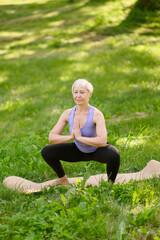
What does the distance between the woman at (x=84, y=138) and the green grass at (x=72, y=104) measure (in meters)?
0.36

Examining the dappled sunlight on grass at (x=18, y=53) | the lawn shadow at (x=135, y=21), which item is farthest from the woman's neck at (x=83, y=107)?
the lawn shadow at (x=135, y=21)

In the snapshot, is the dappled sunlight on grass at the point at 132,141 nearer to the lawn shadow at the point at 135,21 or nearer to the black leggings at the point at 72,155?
the black leggings at the point at 72,155

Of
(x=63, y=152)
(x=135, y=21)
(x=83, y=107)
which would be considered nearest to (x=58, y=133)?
(x=63, y=152)

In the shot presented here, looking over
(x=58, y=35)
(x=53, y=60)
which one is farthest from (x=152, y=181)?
(x=58, y=35)

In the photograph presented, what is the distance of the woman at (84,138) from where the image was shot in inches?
151

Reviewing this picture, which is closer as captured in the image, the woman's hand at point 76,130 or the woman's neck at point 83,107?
the woman's hand at point 76,130

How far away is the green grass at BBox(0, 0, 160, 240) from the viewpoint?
323 centimetres

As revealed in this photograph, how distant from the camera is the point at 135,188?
12.1ft

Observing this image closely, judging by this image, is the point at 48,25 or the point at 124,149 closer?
the point at 124,149

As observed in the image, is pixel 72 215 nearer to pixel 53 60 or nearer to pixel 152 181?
pixel 152 181

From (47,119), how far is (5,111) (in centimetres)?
165

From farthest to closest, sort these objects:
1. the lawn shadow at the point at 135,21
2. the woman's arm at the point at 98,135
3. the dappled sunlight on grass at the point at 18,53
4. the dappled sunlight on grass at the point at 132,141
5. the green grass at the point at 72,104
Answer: the lawn shadow at the point at 135,21
the dappled sunlight on grass at the point at 18,53
the dappled sunlight on grass at the point at 132,141
the woman's arm at the point at 98,135
the green grass at the point at 72,104

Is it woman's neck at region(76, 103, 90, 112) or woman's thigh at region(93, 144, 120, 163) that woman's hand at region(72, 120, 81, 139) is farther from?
woman's thigh at region(93, 144, 120, 163)

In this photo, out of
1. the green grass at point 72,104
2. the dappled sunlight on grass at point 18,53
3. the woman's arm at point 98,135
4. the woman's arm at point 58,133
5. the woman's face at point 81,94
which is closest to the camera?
the green grass at point 72,104
